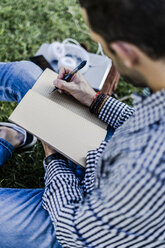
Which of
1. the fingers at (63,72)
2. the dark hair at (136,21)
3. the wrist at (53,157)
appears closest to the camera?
the dark hair at (136,21)

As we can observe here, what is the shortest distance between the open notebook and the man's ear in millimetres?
458

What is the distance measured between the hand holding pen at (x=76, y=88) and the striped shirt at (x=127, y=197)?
44 centimetres

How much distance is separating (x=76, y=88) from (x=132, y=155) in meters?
0.61

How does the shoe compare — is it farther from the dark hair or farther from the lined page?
the dark hair

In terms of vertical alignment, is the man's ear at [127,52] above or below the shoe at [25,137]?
above

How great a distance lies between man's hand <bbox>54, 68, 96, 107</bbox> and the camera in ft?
3.78

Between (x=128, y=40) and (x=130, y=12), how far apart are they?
0.06m

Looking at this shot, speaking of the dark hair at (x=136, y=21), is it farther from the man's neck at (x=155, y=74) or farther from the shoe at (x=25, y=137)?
the shoe at (x=25, y=137)

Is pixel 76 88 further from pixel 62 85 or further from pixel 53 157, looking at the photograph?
pixel 53 157

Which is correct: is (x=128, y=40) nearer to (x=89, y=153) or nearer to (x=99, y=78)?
(x=89, y=153)

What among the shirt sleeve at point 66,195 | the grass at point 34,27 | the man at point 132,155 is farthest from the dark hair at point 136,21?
the grass at point 34,27

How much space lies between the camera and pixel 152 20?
1.91 ft

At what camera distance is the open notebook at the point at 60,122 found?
104cm

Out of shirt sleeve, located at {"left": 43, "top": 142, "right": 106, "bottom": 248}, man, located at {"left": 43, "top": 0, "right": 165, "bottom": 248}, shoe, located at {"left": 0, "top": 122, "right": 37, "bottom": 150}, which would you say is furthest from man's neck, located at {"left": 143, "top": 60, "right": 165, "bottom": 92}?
shoe, located at {"left": 0, "top": 122, "right": 37, "bottom": 150}
